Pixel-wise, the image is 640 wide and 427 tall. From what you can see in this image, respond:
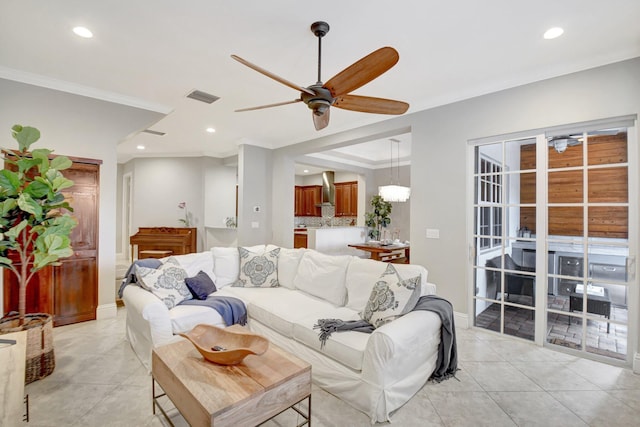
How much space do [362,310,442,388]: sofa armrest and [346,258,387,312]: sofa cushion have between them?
528 mm

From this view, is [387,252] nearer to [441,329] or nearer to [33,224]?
[441,329]

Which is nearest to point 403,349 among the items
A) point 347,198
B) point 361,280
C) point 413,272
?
point 413,272

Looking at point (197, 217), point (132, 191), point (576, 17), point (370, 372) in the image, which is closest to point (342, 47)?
point (576, 17)

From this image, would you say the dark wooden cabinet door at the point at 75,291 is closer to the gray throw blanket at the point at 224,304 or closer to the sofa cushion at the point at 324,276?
the gray throw blanket at the point at 224,304

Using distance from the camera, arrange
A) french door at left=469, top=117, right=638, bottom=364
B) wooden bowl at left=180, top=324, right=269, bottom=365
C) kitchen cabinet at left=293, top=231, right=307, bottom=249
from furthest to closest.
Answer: kitchen cabinet at left=293, top=231, right=307, bottom=249 < french door at left=469, top=117, right=638, bottom=364 < wooden bowl at left=180, top=324, right=269, bottom=365

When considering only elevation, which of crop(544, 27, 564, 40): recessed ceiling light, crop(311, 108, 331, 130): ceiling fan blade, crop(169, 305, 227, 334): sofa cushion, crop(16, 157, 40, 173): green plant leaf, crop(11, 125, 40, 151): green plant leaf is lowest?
crop(169, 305, 227, 334): sofa cushion

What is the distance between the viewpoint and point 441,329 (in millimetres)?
2420

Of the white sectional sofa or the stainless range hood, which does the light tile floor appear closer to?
the white sectional sofa

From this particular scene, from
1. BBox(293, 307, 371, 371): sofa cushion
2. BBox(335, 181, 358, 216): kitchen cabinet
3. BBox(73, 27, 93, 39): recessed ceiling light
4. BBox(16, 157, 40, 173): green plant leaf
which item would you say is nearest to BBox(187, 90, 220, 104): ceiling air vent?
BBox(73, 27, 93, 39): recessed ceiling light

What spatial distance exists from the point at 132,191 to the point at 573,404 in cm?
825

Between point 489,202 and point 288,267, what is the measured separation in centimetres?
245

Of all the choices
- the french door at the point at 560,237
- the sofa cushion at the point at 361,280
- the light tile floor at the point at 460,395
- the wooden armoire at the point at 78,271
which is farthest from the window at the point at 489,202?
the wooden armoire at the point at 78,271

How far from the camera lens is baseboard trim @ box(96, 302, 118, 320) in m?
3.70

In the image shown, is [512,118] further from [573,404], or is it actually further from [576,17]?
[573,404]
